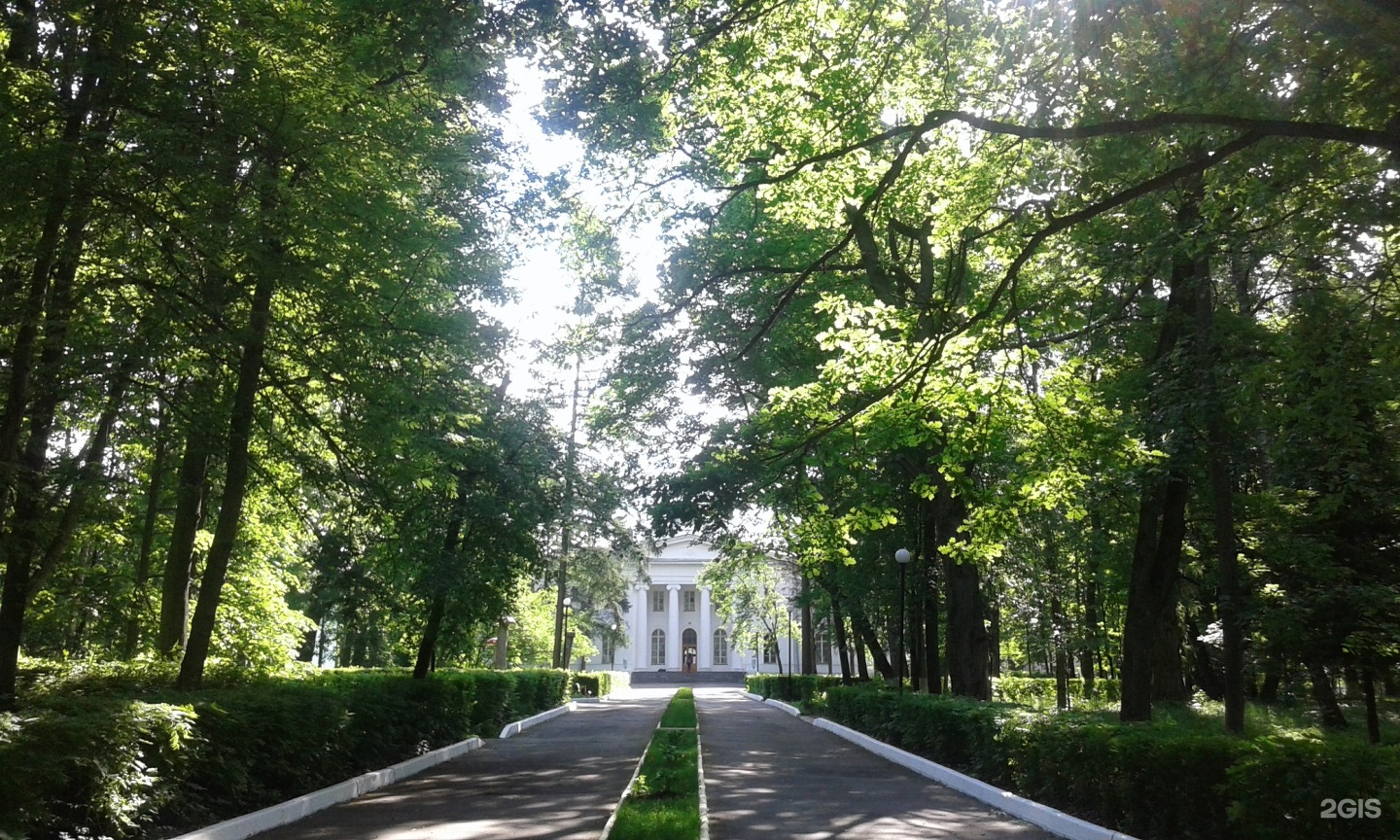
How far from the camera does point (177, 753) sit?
8.69 m

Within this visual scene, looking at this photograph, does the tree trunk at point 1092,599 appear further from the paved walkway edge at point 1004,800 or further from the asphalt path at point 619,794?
the paved walkway edge at point 1004,800

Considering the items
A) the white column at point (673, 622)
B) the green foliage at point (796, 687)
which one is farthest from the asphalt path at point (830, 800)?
the white column at point (673, 622)

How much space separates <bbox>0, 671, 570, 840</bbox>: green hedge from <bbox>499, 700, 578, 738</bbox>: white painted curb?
8.49 m

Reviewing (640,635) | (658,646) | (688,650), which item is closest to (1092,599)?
(688,650)

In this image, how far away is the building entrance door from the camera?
89.8m

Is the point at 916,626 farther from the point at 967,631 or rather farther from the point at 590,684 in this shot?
the point at 590,684

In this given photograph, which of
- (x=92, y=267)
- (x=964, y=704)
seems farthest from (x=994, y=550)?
(x=92, y=267)

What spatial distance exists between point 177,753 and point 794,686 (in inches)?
1466

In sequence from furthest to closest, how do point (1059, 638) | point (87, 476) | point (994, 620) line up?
1. point (994, 620)
2. point (1059, 638)
3. point (87, 476)

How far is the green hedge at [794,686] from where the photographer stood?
36938 millimetres

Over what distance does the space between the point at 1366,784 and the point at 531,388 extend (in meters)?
18.8

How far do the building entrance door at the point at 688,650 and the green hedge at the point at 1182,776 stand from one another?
254 feet

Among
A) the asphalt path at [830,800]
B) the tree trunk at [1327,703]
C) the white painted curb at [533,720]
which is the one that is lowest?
the white painted curb at [533,720]
